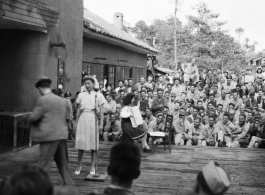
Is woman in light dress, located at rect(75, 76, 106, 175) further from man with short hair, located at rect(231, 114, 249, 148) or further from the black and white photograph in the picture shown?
man with short hair, located at rect(231, 114, 249, 148)

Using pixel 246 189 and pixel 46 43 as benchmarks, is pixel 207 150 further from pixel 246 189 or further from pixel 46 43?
pixel 46 43

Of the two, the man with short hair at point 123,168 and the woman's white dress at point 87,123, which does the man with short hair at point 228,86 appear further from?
the man with short hair at point 123,168

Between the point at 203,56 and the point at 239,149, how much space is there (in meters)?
28.4

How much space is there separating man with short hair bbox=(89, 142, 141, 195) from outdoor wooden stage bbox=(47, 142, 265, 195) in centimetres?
373

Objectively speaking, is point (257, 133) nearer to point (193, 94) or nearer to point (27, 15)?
point (193, 94)

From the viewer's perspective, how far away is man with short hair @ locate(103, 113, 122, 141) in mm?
11609

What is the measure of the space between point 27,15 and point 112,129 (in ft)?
14.5

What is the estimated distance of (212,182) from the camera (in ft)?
8.29

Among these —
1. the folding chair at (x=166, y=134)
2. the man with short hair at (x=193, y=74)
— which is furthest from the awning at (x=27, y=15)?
the man with short hair at (x=193, y=74)

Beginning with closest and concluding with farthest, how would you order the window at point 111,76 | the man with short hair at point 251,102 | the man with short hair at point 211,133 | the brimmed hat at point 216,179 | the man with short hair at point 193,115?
1. the brimmed hat at point 216,179
2. the man with short hair at point 211,133
3. the man with short hair at point 193,115
4. the man with short hair at point 251,102
5. the window at point 111,76

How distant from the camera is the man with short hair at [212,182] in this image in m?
2.52

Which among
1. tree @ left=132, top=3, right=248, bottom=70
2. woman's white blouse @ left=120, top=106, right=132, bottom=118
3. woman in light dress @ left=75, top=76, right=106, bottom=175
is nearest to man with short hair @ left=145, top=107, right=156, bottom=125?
woman's white blouse @ left=120, top=106, right=132, bottom=118

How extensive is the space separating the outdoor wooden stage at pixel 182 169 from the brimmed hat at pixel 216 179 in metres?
3.96

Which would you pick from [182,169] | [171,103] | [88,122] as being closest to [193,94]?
[171,103]
